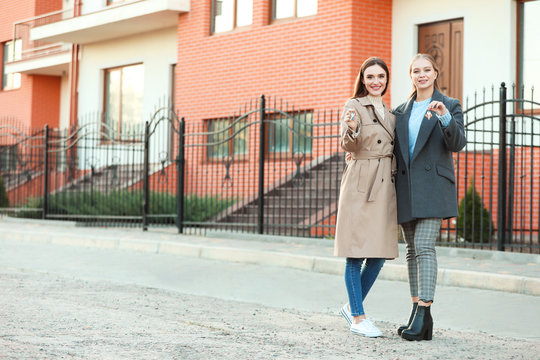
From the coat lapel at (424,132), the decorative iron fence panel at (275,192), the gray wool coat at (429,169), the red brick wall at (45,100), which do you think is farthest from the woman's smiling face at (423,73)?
the red brick wall at (45,100)

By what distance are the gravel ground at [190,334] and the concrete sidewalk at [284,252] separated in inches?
84.0

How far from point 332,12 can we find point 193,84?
4486 millimetres

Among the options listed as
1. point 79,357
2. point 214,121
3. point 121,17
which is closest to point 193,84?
point 214,121

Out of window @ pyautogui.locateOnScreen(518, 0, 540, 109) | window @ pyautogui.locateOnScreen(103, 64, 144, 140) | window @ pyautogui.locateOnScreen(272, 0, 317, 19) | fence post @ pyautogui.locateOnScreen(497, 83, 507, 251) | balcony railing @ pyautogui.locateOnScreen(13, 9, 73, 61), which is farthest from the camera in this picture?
balcony railing @ pyautogui.locateOnScreen(13, 9, 73, 61)

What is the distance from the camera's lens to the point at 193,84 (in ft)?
65.7

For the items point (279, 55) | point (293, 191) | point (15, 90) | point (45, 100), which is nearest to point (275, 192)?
point (293, 191)

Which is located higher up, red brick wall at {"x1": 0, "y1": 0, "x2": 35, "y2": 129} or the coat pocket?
red brick wall at {"x1": 0, "y1": 0, "x2": 35, "y2": 129}

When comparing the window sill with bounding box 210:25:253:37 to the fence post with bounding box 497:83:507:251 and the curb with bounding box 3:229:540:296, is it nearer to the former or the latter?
the curb with bounding box 3:229:540:296

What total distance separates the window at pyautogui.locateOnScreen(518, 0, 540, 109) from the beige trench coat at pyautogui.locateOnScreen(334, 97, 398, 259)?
9.45 m

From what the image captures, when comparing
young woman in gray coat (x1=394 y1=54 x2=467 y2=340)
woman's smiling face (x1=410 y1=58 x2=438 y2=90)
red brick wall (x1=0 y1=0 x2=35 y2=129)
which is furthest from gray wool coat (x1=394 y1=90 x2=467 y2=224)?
red brick wall (x1=0 y1=0 x2=35 y2=129)

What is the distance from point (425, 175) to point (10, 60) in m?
27.1

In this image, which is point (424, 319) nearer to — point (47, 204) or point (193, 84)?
point (47, 204)

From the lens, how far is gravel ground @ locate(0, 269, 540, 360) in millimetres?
5172

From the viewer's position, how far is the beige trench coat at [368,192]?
5871 millimetres
